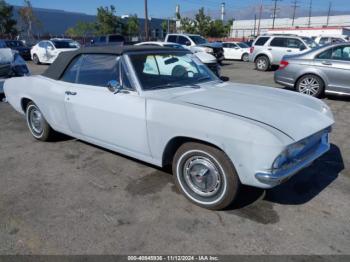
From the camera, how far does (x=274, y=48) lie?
52.4 feet

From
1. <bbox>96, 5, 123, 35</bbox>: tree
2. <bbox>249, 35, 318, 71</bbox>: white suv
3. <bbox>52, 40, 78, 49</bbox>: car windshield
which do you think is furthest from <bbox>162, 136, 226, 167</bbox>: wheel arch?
<bbox>96, 5, 123, 35</bbox>: tree

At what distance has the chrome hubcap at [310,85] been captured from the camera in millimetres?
8205

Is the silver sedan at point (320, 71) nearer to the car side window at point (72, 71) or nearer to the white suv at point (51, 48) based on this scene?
the car side window at point (72, 71)

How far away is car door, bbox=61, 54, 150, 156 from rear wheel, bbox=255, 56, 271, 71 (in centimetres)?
1339

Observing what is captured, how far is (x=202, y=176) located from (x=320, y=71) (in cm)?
634

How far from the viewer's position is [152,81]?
12.2 feet

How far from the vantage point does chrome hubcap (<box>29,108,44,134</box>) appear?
16.5 feet

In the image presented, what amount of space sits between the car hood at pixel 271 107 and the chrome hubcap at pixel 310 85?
15.8ft

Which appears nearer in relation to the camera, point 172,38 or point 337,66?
point 337,66

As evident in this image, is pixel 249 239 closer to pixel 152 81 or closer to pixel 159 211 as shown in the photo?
pixel 159 211

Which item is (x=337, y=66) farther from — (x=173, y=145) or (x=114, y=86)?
(x=114, y=86)

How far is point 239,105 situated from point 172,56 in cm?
149

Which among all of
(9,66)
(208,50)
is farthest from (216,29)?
(9,66)

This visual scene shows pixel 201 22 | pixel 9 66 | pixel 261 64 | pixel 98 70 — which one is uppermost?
pixel 201 22
